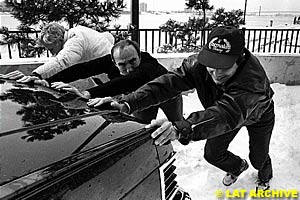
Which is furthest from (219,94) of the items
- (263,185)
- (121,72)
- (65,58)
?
(65,58)

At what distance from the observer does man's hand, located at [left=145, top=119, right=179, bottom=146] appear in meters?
1.51

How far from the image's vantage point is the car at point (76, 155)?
3.34 ft

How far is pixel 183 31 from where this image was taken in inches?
312

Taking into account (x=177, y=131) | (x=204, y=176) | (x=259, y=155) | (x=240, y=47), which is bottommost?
(x=204, y=176)

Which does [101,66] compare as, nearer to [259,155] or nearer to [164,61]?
[259,155]

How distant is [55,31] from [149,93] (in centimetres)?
151

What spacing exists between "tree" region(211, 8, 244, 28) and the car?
7326 mm

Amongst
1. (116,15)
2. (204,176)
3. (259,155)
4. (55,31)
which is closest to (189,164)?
(204,176)

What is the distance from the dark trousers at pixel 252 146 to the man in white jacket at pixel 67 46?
5.06ft

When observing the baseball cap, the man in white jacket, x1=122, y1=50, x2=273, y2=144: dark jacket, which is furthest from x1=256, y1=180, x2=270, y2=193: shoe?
the man in white jacket

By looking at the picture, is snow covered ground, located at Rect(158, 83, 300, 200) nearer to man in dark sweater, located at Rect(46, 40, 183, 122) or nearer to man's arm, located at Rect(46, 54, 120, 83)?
man in dark sweater, located at Rect(46, 40, 183, 122)

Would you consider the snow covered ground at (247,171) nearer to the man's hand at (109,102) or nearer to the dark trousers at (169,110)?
the dark trousers at (169,110)

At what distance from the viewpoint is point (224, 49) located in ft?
6.08

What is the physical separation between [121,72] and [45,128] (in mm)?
1388
